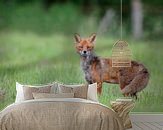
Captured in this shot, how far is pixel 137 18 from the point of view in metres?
7.50

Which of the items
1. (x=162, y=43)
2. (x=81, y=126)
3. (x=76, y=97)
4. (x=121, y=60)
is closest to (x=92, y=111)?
(x=81, y=126)

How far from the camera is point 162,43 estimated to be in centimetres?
746

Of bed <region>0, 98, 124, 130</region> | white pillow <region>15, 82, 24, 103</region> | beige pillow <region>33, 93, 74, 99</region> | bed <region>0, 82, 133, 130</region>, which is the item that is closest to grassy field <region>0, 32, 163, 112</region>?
white pillow <region>15, 82, 24, 103</region>

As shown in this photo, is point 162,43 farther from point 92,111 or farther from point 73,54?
point 92,111

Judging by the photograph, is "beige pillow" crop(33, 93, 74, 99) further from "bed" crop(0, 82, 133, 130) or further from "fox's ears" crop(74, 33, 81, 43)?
"fox's ears" crop(74, 33, 81, 43)

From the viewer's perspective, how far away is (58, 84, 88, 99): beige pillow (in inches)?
259

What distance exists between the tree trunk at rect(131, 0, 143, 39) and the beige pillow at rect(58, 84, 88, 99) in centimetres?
144

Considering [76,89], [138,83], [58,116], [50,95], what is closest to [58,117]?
[58,116]

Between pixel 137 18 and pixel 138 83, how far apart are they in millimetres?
1080

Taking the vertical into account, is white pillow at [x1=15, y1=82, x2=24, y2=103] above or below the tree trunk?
below

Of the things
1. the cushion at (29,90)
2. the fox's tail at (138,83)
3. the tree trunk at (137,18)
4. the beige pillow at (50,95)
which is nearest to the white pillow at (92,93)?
the beige pillow at (50,95)

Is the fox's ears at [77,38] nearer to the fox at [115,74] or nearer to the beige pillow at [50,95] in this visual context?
the fox at [115,74]

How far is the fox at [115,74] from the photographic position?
24.5ft

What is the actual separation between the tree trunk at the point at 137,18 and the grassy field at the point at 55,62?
0.55ft
